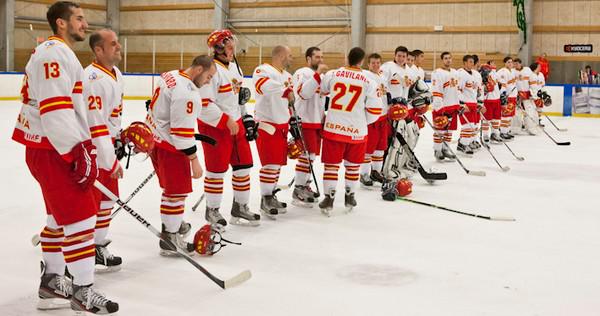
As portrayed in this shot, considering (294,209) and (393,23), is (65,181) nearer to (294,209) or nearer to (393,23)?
(294,209)

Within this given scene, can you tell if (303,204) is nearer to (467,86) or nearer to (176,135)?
(176,135)

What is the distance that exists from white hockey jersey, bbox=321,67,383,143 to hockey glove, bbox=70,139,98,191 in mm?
3042

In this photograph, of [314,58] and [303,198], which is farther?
[303,198]

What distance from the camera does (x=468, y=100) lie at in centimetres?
992

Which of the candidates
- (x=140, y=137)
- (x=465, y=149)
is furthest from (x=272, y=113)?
(x=465, y=149)

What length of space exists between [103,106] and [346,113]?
2.47 metres

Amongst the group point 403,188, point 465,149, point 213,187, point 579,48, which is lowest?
point 403,188

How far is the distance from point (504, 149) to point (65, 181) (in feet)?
30.7

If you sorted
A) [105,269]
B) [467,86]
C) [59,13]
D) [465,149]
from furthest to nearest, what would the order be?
[465,149] < [467,86] < [105,269] < [59,13]

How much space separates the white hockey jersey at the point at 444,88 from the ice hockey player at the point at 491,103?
5.16 ft

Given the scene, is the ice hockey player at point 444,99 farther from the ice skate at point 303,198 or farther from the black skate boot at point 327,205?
the black skate boot at point 327,205

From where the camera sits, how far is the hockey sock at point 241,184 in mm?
5199

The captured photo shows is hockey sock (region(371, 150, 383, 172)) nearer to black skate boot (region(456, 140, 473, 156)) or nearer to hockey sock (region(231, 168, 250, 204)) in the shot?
hockey sock (region(231, 168, 250, 204))

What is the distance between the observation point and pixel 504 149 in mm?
11195
